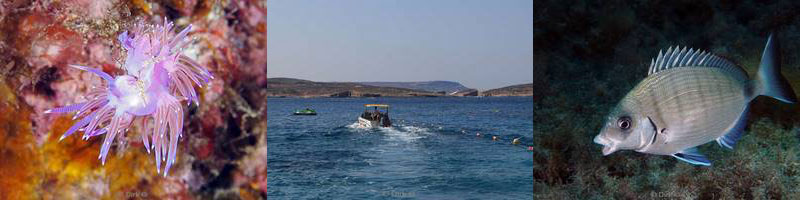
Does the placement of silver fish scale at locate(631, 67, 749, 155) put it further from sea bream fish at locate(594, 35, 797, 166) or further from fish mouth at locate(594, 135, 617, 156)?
fish mouth at locate(594, 135, 617, 156)

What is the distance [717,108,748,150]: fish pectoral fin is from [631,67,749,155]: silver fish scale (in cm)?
5

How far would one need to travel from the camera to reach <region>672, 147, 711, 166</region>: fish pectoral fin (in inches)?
141

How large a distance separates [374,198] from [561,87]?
21.5 metres

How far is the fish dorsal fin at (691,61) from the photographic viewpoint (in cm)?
361

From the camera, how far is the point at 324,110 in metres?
48.0

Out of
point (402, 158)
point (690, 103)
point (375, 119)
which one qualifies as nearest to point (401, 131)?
point (375, 119)

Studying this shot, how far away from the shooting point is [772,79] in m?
3.66

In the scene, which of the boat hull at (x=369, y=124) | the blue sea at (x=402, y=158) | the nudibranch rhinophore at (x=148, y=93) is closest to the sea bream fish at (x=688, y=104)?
the nudibranch rhinophore at (x=148, y=93)

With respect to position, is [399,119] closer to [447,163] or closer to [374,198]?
[447,163]

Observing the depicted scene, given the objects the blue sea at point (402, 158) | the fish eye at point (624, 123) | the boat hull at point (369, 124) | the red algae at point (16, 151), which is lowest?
the blue sea at point (402, 158)

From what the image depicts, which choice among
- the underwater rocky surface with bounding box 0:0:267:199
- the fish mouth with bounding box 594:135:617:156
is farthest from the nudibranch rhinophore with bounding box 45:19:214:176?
the fish mouth with bounding box 594:135:617:156

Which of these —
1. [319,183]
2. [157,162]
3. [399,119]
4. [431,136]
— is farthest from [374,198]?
[157,162]

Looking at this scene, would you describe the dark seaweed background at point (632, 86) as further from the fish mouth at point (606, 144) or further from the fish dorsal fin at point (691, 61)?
the fish mouth at point (606, 144)

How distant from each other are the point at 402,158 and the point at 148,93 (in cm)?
2472
